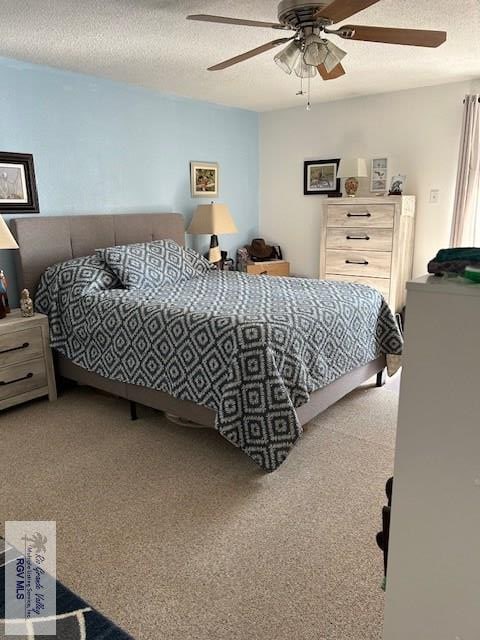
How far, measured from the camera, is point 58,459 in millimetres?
2475

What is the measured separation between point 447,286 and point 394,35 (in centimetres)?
176

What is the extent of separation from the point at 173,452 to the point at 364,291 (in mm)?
1600

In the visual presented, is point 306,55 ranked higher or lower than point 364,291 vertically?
higher

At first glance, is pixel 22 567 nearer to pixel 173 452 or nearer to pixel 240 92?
pixel 173 452

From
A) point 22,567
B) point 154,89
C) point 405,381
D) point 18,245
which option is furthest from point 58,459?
point 154,89

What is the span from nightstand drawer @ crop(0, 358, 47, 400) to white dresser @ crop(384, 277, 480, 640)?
2599 millimetres

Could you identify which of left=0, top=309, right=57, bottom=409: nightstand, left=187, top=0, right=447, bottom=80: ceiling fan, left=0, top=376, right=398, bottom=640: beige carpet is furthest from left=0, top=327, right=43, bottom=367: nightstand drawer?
left=187, top=0, right=447, bottom=80: ceiling fan

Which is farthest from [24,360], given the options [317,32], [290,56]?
[317,32]

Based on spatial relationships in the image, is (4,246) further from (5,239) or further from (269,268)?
(269,268)

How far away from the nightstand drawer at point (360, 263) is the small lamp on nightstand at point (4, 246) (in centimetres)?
284

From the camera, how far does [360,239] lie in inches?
173

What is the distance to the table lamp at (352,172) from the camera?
174 inches

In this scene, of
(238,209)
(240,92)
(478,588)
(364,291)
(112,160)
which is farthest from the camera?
(238,209)

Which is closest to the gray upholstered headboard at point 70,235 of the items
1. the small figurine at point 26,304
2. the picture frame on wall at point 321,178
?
the small figurine at point 26,304
